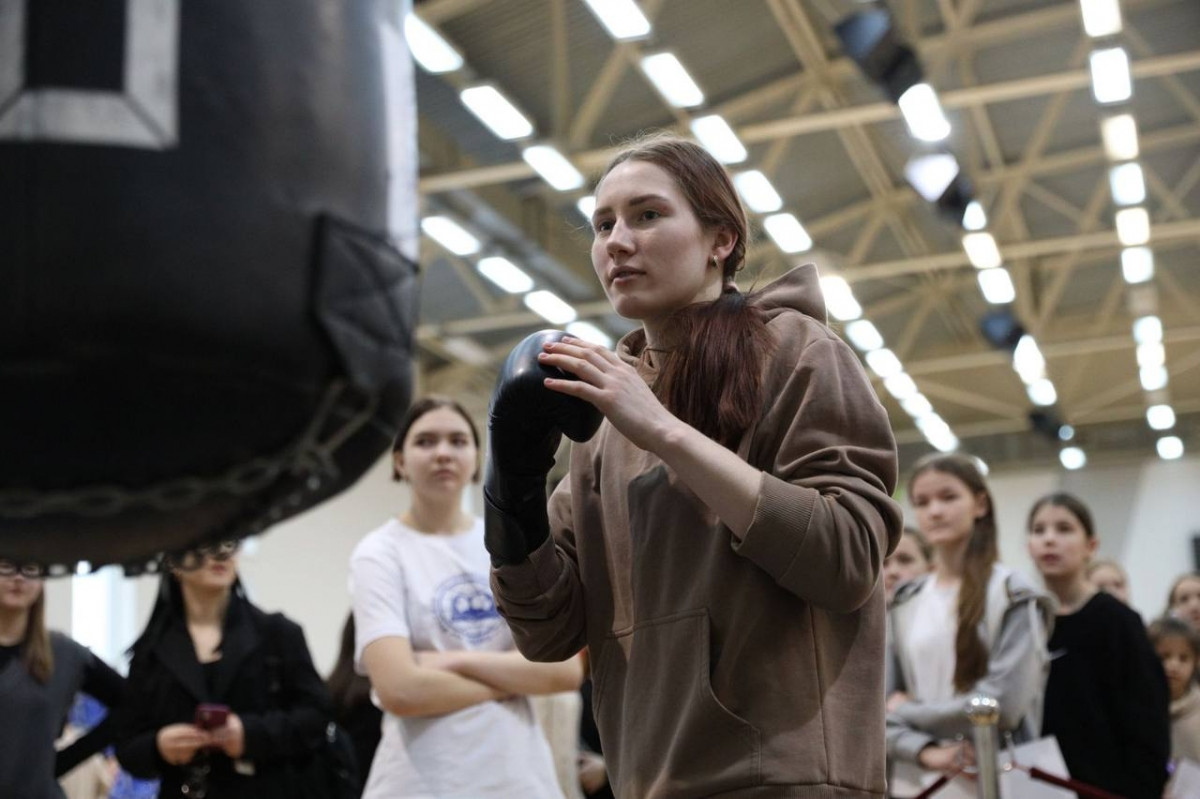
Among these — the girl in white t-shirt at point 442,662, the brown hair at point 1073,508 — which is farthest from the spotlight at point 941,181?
the girl in white t-shirt at point 442,662

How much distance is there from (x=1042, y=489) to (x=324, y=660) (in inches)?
398

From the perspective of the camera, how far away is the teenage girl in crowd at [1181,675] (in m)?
5.92

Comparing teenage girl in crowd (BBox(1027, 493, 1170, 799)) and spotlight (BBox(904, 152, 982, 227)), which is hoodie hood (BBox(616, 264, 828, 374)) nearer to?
teenage girl in crowd (BBox(1027, 493, 1170, 799))

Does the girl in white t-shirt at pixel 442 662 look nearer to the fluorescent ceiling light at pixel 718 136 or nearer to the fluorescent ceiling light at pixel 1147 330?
the fluorescent ceiling light at pixel 718 136

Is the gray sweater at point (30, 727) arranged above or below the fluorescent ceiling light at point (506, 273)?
below

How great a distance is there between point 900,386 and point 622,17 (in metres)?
9.18

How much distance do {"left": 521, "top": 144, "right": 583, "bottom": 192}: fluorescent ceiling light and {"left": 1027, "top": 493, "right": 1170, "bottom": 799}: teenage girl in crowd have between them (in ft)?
19.9

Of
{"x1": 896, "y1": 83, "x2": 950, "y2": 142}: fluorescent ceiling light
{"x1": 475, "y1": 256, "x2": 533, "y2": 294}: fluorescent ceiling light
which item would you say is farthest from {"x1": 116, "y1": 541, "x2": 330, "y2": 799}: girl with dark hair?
{"x1": 475, "y1": 256, "x2": 533, "y2": 294}: fluorescent ceiling light

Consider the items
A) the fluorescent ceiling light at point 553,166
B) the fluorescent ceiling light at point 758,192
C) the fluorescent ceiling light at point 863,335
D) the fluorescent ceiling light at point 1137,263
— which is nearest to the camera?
the fluorescent ceiling light at point 553,166

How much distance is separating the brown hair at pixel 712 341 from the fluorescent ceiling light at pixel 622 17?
607 cm

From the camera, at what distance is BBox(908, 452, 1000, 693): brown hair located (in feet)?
12.5

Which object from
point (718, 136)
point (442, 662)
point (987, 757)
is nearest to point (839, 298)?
point (718, 136)

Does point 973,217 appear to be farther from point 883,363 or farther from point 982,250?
point 883,363

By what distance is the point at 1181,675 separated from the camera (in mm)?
6035
